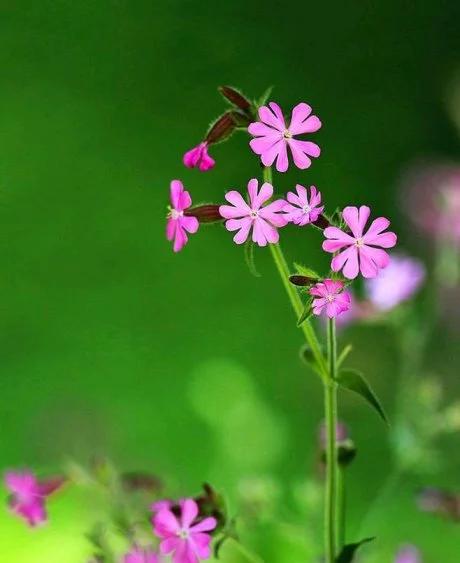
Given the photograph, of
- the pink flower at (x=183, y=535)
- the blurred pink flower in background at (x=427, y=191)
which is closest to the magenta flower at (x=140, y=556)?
the pink flower at (x=183, y=535)

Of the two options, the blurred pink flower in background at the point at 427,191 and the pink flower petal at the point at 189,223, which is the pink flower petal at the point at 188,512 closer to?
the pink flower petal at the point at 189,223

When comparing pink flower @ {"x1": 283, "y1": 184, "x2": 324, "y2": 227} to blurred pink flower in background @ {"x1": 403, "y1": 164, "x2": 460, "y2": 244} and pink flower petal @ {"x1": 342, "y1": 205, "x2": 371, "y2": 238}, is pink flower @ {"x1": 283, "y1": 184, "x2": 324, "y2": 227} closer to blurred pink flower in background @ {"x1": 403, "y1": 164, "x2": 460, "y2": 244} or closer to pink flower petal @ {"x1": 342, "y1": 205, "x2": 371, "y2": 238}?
pink flower petal @ {"x1": 342, "y1": 205, "x2": 371, "y2": 238}

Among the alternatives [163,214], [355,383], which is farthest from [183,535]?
[163,214]

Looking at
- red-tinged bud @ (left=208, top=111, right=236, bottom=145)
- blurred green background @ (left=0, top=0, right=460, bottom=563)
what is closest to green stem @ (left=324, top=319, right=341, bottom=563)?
red-tinged bud @ (left=208, top=111, right=236, bottom=145)

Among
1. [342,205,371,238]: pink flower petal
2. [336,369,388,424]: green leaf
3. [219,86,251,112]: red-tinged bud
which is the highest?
[219,86,251,112]: red-tinged bud

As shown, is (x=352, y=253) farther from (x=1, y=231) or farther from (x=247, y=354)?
(x=1, y=231)
